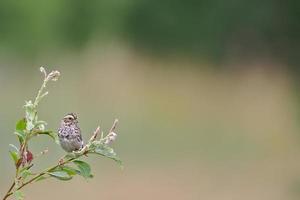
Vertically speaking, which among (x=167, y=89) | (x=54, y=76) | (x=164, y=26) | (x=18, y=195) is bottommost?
(x=167, y=89)

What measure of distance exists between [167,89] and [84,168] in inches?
451

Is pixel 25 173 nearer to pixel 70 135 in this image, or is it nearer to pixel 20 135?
pixel 20 135

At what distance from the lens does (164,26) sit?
8805 mm

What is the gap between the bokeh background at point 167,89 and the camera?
7.87 metres

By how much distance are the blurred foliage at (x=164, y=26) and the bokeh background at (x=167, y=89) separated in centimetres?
2

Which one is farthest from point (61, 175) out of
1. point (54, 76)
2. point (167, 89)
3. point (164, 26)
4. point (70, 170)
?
point (167, 89)

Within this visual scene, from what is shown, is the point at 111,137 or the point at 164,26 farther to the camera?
the point at 164,26

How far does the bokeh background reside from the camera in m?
7.87

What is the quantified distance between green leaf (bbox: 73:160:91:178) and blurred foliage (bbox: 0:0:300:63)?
17.0 feet

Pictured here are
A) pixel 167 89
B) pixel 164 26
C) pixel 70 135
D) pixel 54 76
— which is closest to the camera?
pixel 54 76

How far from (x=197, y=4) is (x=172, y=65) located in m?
4.17

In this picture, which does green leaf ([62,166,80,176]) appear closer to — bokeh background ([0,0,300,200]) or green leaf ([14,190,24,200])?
green leaf ([14,190,24,200])

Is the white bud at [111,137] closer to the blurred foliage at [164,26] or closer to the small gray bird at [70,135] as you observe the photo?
the small gray bird at [70,135]

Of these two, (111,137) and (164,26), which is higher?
(111,137)
